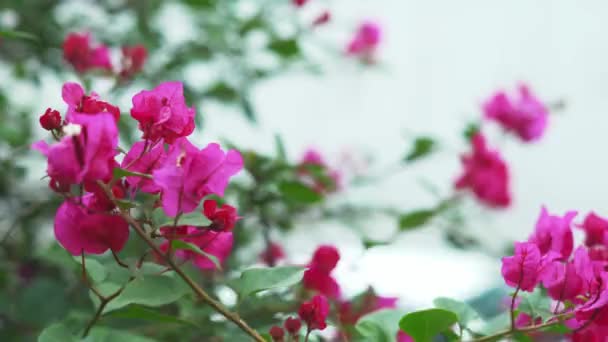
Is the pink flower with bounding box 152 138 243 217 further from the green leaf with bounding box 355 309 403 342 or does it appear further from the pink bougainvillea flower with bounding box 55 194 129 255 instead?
the green leaf with bounding box 355 309 403 342

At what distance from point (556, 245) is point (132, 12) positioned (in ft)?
3.14

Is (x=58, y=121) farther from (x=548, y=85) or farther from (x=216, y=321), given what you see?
(x=548, y=85)

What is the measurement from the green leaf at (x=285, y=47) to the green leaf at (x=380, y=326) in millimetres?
550

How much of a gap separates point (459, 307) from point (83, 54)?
0.52 meters

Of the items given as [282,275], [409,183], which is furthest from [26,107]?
[409,183]

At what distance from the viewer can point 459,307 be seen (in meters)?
0.48

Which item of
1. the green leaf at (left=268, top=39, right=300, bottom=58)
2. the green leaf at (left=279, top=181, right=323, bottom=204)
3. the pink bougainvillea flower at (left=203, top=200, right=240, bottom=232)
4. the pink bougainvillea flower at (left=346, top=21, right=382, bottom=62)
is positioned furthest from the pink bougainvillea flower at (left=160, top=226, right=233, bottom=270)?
the pink bougainvillea flower at (left=346, top=21, right=382, bottom=62)

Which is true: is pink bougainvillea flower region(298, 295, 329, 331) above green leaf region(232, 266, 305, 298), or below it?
below

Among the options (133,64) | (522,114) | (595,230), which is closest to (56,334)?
(595,230)

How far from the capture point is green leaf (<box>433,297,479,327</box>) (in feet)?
1.53

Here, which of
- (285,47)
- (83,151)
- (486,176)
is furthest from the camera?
(486,176)

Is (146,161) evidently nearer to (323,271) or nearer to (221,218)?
(221,218)

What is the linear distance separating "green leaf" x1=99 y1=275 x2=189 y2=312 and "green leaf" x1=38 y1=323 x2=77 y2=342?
0.10ft

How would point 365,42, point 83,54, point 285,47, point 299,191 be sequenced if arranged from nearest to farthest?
point 299,191, point 83,54, point 285,47, point 365,42
